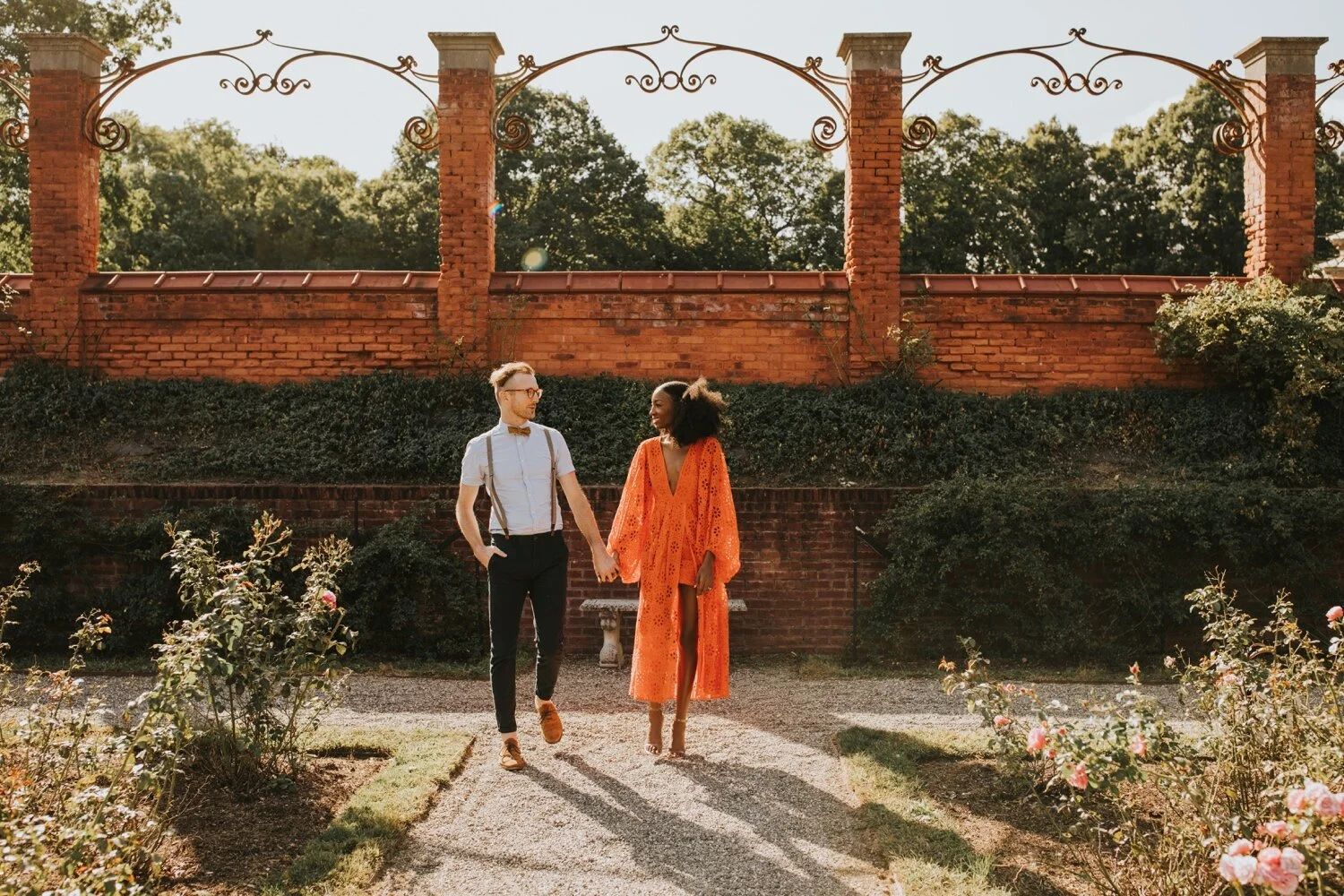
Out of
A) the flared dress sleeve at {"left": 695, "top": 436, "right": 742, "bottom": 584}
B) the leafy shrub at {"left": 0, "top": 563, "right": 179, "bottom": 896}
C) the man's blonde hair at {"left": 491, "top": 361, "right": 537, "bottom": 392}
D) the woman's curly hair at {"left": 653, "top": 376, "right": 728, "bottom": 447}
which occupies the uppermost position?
the man's blonde hair at {"left": 491, "top": 361, "right": 537, "bottom": 392}

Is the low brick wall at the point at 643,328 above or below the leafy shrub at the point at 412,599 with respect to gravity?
above

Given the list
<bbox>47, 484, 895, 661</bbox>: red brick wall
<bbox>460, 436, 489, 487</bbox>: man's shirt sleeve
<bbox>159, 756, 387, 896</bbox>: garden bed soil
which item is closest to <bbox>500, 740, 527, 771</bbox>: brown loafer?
<bbox>159, 756, 387, 896</bbox>: garden bed soil

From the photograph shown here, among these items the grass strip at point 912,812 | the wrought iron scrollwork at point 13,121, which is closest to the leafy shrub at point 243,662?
the grass strip at point 912,812

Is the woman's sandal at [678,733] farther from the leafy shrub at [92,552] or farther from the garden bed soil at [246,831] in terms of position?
the leafy shrub at [92,552]

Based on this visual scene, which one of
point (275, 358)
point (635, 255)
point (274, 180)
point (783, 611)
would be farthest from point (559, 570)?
point (274, 180)

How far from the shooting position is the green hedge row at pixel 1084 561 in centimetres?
833

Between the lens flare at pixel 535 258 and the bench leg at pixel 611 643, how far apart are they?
76.3 ft

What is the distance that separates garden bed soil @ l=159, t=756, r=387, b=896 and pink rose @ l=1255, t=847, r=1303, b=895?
3.22m

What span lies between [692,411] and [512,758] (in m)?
1.97

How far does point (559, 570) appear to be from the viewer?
18.4 feet

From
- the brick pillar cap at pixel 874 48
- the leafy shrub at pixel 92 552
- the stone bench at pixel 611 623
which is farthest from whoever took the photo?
the brick pillar cap at pixel 874 48

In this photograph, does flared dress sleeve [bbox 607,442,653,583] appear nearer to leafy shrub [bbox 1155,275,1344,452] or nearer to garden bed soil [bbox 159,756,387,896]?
garden bed soil [bbox 159,756,387,896]

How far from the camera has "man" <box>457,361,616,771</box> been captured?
547 cm

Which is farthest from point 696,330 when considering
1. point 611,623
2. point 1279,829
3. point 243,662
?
point 1279,829
